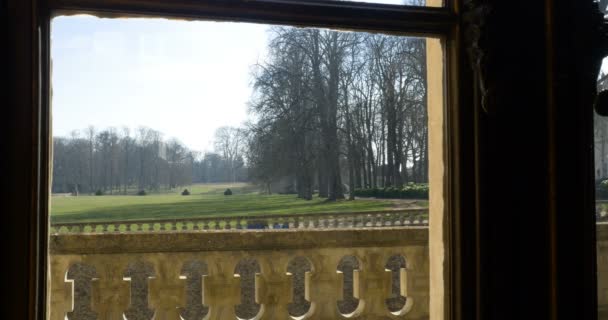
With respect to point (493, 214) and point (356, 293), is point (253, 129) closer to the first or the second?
point (356, 293)

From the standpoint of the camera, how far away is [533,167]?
89 cm

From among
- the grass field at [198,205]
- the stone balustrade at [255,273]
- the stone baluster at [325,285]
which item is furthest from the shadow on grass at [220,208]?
the stone baluster at [325,285]

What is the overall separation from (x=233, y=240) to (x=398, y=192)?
3.43ft

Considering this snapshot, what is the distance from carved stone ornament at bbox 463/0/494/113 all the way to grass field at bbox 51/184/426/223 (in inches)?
95.9

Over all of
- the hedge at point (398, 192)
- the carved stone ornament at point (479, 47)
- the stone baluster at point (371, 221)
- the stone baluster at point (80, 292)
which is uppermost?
the carved stone ornament at point (479, 47)

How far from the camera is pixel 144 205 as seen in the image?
454 centimetres

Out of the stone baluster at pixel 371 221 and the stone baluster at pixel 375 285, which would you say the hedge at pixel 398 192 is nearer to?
the stone baluster at pixel 375 285

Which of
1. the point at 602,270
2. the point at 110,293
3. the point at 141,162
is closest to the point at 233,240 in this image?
the point at 110,293

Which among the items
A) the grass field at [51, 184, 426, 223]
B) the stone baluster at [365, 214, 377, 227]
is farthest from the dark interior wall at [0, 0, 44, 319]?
the stone baluster at [365, 214, 377, 227]

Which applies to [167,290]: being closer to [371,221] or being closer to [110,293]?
[110,293]

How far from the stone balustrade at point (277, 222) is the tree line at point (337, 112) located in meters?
0.55

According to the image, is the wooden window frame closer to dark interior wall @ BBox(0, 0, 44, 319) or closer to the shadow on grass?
dark interior wall @ BBox(0, 0, 44, 319)

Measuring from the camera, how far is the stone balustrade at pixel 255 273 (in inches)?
104

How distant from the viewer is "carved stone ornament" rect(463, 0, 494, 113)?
2.79ft
